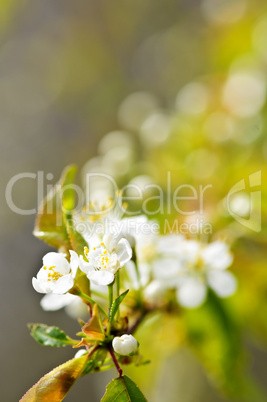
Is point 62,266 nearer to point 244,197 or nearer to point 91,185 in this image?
point 244,197

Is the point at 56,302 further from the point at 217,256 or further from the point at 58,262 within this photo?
the point at 217,256

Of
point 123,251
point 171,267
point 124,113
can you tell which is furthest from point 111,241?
point 124,113

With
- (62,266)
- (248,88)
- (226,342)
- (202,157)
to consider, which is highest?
(248,88)

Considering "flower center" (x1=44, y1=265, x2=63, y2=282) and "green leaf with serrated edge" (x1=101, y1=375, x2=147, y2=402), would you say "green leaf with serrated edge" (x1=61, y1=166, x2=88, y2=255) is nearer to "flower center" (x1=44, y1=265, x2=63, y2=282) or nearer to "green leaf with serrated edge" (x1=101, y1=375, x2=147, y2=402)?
"flower center" (x1=44, y1=265, x2=63, y2=282)

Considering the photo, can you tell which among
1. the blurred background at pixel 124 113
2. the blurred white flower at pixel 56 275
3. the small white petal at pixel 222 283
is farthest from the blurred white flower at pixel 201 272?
the blurred white flower at pixel 56 275

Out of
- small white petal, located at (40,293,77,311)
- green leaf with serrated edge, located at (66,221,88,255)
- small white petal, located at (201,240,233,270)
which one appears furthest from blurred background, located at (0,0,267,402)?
green leaf with serrated edge, located at (66,221,88,255)

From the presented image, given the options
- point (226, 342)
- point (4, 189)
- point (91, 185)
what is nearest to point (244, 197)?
point (226, 342)
